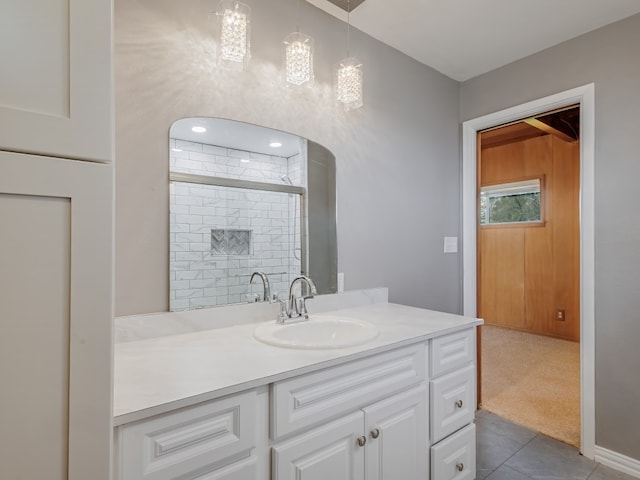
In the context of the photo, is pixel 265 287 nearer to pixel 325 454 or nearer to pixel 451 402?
pixel 325 454

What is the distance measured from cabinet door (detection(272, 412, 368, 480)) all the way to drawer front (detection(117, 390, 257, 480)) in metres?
0.13

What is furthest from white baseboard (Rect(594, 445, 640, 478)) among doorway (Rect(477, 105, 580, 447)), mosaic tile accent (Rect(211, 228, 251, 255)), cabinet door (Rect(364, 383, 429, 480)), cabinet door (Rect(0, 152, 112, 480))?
cabinet door (Rect(0, 152, 112, 480))

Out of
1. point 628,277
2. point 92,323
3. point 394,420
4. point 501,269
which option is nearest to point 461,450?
point 394,420

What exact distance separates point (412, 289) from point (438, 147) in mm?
1022

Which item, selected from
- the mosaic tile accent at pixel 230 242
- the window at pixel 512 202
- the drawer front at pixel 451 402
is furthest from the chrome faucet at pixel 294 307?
the window at pixel 512 202

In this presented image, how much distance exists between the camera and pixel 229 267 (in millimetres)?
1489

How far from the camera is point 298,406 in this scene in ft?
3.29

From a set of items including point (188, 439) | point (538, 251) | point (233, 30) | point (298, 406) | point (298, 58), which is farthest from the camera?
point (538, 251)

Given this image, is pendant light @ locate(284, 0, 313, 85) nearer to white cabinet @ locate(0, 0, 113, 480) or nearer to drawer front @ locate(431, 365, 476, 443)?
white cabinet @ locate(0, 0, 113, 480)

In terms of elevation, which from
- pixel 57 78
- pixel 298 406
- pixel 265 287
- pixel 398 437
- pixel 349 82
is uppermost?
pixel 349 82

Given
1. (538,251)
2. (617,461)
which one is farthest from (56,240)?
(538,251)

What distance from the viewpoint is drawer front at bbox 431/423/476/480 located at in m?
1.41

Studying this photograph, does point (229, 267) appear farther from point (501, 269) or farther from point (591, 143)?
point (501, 269)

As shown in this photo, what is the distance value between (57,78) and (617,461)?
2789 millimetres
